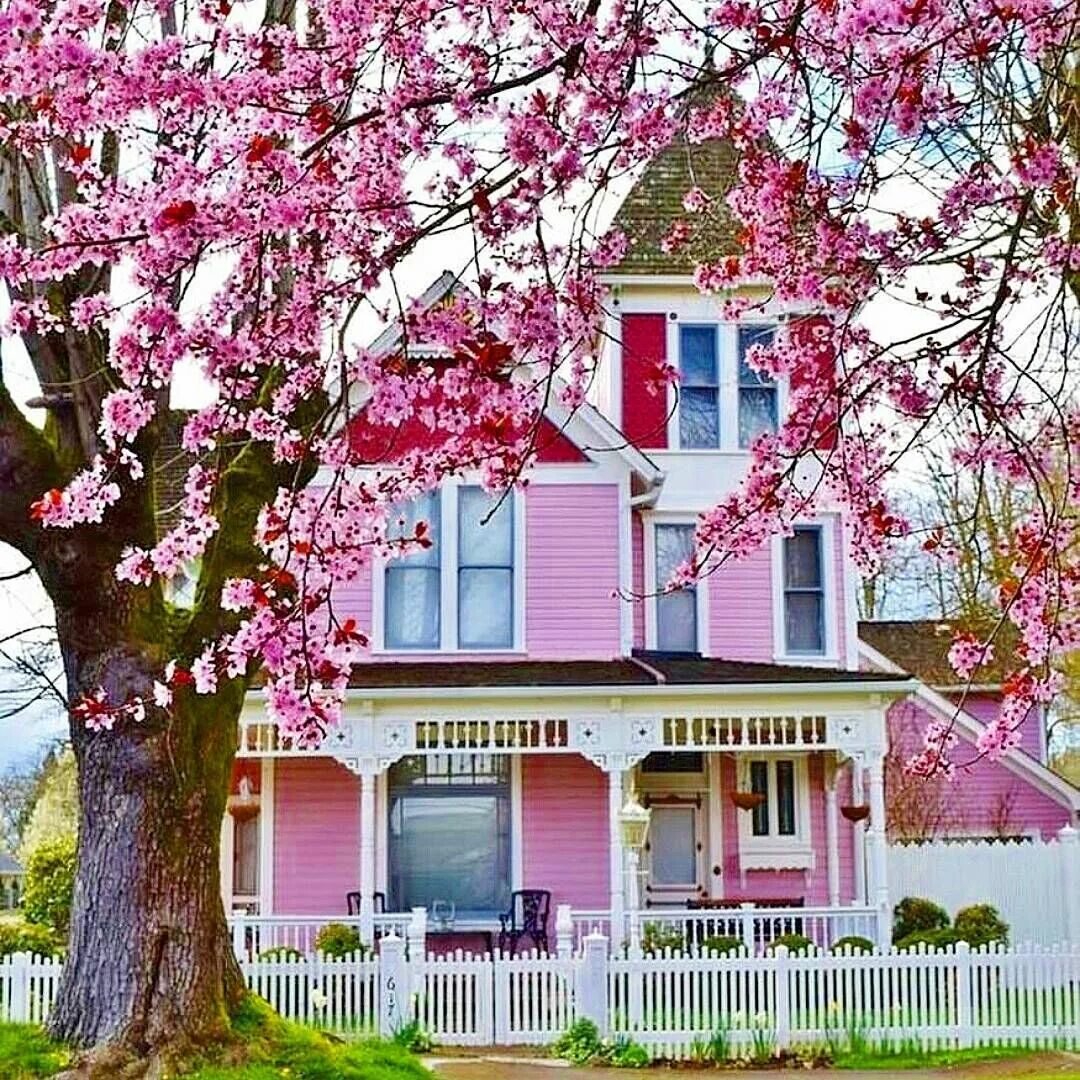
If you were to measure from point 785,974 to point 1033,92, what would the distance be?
22.5ft

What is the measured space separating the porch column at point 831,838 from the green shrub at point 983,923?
1.23 meters

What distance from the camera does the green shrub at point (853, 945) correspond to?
1261cm

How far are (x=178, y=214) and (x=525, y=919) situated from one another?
39.0ft

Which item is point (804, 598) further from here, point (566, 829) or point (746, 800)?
point (566, 829)

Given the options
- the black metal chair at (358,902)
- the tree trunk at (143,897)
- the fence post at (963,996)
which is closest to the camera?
the tree trunk at (143,897)

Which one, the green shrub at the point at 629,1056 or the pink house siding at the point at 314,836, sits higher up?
the pink house siding at the point at 314,836

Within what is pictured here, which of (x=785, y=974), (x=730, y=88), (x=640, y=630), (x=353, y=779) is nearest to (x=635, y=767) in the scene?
(x=640, y=630)

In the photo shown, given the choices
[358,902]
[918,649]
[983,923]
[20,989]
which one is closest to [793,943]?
[983,923]

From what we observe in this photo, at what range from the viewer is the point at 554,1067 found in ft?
37.6

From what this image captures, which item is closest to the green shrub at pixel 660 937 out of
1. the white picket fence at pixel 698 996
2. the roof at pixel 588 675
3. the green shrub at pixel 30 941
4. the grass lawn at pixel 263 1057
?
the white picket fence at pixel 698 996

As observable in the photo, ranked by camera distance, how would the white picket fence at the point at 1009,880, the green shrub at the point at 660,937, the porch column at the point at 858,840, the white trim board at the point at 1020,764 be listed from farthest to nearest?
the white trim board at the point at 1020,764, the white picket fence at the point at 1009,880, the porch column at the point at 858,840, the green shrub at the point at 660,937

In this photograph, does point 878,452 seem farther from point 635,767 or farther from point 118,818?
point 635,767

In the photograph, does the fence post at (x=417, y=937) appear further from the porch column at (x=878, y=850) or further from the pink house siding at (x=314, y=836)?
the porch column at (x=878, y=850)

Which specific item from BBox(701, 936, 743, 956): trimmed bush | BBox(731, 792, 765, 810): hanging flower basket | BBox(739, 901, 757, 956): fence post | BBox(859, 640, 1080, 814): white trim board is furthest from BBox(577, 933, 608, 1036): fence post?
BBox(859, 640, 1080, 814): white trim board
